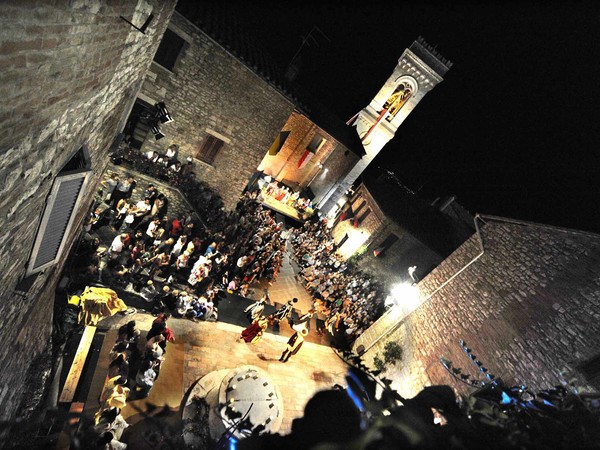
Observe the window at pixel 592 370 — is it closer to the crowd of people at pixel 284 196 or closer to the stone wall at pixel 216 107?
the stone wall at pixel 216 107

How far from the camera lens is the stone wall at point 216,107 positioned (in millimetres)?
12852

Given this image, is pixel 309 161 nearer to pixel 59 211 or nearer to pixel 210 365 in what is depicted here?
pixel 210 365

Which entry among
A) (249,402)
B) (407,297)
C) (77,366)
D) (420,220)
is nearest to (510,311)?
(407,297)

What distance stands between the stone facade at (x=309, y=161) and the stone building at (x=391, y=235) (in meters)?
2.89

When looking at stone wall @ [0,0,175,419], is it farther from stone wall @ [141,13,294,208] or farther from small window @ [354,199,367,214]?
small window @ [354,199,367,214]

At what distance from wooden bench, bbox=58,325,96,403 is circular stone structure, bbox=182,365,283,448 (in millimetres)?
2633

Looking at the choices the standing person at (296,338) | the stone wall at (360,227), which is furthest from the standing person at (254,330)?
the stone wall at (360,227)

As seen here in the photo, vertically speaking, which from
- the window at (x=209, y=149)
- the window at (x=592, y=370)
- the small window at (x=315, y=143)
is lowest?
the window at (x=209, y=149)

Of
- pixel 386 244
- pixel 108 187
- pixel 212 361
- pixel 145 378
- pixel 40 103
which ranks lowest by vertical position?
pixel 108 187

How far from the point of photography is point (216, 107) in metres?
14.3

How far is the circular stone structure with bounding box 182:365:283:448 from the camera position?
24.3 ft

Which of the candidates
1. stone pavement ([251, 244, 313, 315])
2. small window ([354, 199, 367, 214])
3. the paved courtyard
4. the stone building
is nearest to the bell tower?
the stone building

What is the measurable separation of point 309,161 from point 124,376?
2342 cm

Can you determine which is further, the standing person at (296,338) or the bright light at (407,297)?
the bright light at (407,297)
